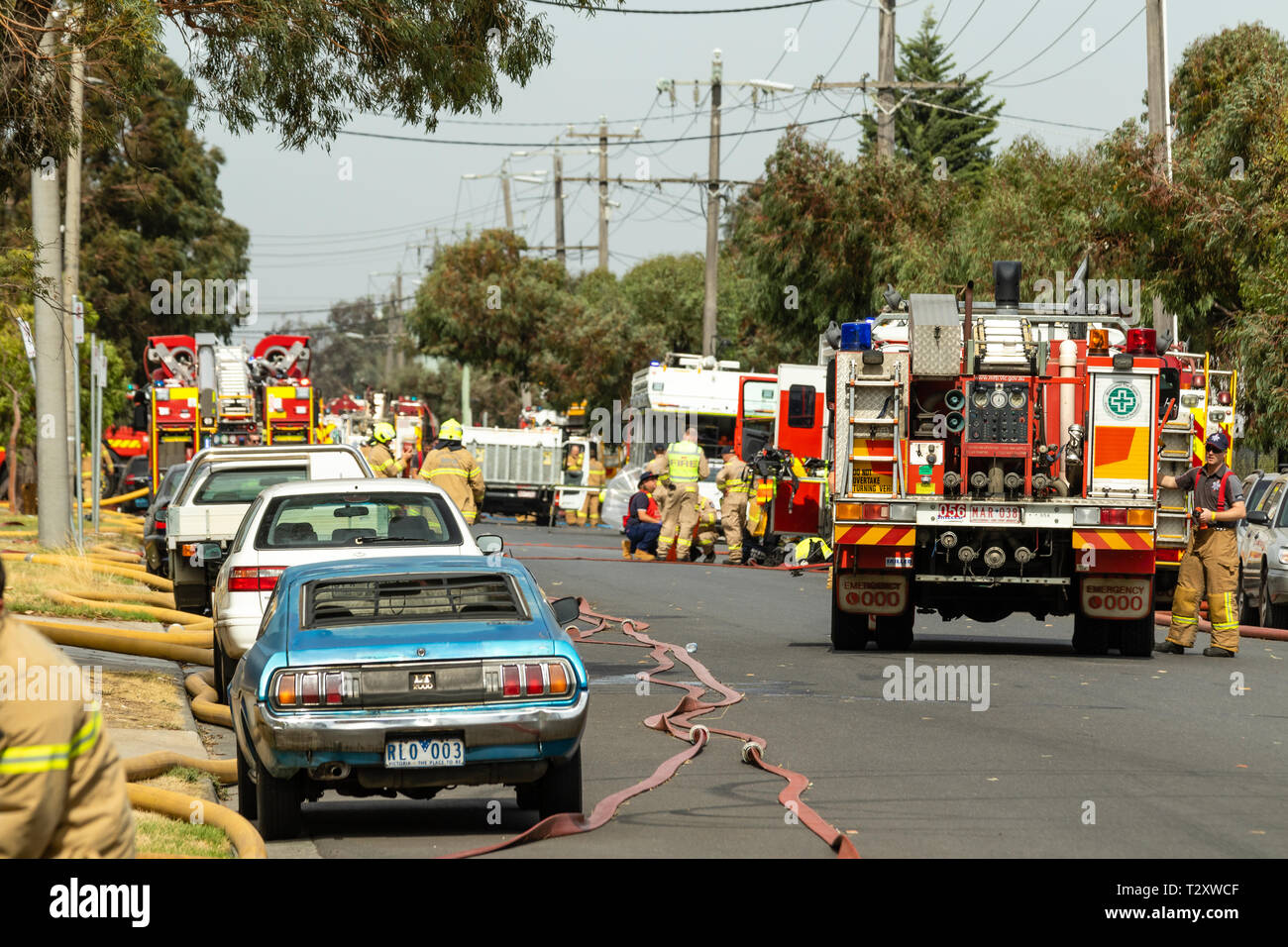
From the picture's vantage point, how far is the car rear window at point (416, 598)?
8.38 m

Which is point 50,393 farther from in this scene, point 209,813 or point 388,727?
point 388,727

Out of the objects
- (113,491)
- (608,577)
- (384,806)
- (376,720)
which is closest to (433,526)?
(384,806)

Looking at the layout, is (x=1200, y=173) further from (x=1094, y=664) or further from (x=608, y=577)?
(x=1094, y=664)

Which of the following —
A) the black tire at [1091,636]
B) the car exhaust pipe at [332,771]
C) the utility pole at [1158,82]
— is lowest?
the black tire at [1091,636]

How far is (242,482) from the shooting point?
58.5 feet

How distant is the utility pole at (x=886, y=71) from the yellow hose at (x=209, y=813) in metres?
28.3

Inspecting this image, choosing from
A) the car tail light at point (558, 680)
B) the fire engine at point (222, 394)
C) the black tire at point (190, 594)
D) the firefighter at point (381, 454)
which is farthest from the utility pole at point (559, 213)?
the car tail light at point (558, 680)

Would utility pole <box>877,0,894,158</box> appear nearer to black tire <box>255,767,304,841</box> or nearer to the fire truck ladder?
the fire truck ladder

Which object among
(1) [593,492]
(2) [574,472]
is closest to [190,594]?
(1) [593,492]

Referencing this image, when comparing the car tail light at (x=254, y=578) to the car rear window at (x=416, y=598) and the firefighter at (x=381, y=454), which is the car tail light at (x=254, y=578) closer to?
the car rear window at (x=416, y=598)

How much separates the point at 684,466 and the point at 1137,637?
45.6ft

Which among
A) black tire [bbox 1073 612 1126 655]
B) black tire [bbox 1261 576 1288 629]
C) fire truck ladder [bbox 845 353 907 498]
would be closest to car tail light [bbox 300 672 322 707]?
fire truck ladder [bbox 845 353 907 498]

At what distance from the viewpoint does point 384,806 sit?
9.45 metres
